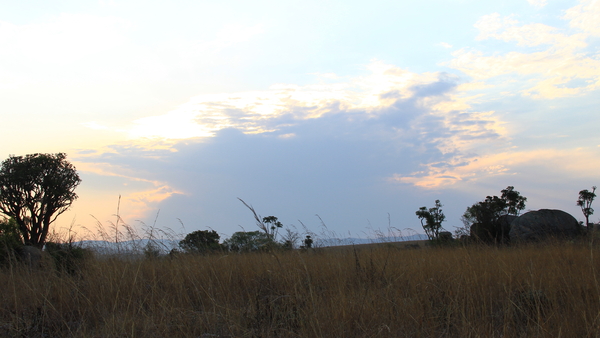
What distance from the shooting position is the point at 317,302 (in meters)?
4.01

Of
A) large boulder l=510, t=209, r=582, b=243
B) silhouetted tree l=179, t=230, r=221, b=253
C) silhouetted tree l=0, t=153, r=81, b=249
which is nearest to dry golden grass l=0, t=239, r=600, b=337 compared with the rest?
silhouetted tree l=179, t=230, r=221, b=253

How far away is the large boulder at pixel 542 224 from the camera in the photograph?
1216 centimetres

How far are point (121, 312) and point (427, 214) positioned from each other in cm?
2887

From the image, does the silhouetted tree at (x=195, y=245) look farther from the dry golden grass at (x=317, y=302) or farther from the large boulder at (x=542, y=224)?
the large boulder at (x=542, y=224)

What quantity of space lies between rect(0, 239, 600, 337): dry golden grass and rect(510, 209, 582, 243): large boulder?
6.29 metres

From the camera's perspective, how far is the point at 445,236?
36.6 ft

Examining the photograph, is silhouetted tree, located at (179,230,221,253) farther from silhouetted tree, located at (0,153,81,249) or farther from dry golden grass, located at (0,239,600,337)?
silhouetted tree, located at (0,153,81,249)

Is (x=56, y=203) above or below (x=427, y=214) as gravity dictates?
above

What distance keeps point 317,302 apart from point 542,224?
11728 mm

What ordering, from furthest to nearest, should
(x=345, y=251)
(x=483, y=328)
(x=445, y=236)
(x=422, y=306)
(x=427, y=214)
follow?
1. (x=427, y=214)
2. (x=445, y=236)
3. (x=345, y=251)
4. (x=422, y=306)
5. (x=483, y=328)

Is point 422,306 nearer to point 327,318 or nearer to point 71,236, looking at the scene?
point 327,318

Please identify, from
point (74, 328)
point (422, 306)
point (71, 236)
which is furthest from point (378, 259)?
point (71, 236)

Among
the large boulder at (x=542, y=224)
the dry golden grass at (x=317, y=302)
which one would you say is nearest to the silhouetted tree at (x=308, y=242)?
the dry golden grass at (x=317, y=302)

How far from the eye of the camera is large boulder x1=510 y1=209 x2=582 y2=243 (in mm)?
12156
